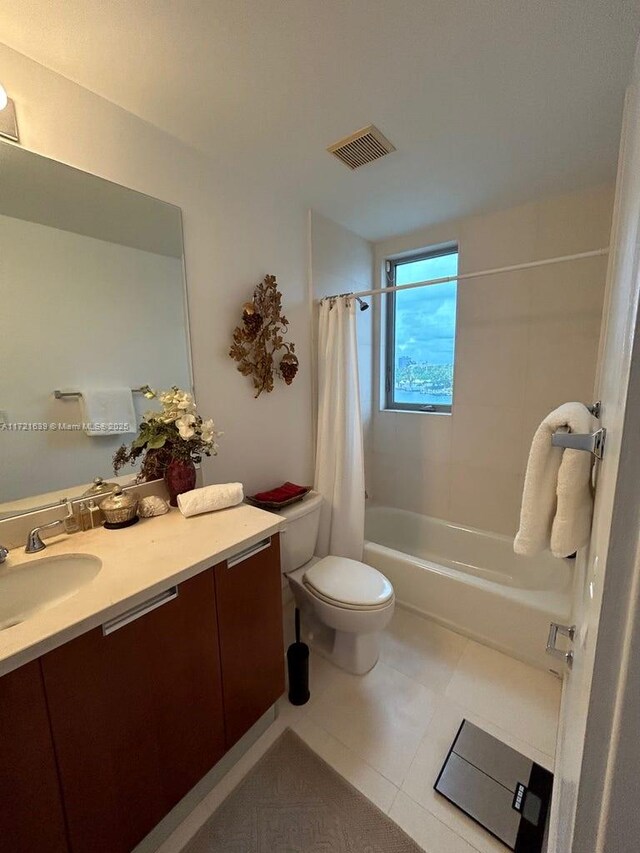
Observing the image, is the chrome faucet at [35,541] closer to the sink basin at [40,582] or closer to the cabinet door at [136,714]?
the sink basin at [40,582]

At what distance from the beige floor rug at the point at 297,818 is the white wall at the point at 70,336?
4.00 ft

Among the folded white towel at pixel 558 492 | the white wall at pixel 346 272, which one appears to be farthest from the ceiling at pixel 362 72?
the folded white towel at pixel 558 492

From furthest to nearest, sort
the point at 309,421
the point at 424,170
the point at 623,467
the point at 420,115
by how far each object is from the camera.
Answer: the point at 309,421
the point at 424,170
the point at 420,115
the point at 623,467

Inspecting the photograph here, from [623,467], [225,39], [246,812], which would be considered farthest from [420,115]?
[246,812]

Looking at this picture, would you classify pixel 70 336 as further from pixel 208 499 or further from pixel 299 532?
pixel 299 532

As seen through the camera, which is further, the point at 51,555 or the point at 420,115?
the point at 420,115

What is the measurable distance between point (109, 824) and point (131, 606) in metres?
0.56

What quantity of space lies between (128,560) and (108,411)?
0.60 metres

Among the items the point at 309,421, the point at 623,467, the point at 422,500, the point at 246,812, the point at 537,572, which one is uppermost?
the point at 623,467

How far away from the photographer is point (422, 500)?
8.46 ft

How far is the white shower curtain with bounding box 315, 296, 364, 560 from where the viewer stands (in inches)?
80.4

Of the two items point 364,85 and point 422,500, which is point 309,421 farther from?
point 364,85

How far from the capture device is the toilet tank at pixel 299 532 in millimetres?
1678

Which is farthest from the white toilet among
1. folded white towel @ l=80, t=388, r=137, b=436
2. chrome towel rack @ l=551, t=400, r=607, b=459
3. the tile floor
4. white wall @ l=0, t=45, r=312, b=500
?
chrome towel rack @ l=551, t=400, r=607, b=459
